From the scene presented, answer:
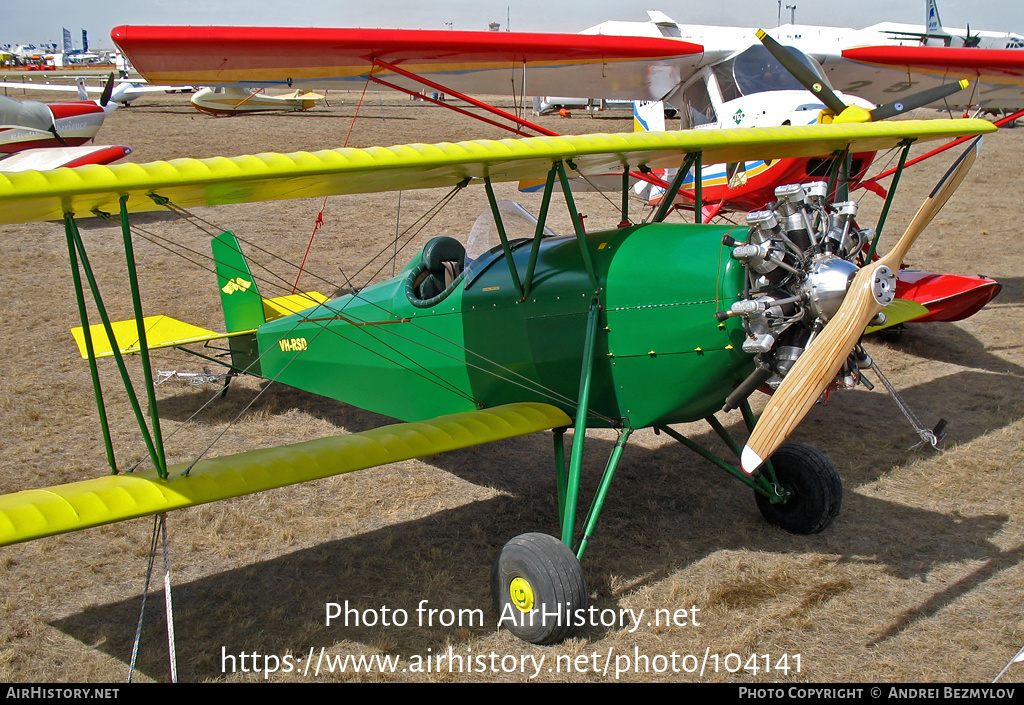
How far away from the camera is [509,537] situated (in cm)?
468

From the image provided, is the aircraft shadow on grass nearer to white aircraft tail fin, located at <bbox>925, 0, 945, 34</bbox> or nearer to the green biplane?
the green biplane

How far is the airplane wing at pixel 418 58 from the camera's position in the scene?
21.9 ft

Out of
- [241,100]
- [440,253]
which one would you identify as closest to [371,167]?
[440,253]

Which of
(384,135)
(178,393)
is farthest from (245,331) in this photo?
(384,135)

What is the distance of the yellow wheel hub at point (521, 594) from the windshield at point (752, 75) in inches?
271

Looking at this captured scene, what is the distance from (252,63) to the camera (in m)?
7.13

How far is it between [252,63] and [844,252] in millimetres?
5596

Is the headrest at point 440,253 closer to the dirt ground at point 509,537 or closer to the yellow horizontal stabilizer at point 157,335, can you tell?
the dirt ground at point 509,537

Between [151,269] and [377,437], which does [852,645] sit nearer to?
[377,437]

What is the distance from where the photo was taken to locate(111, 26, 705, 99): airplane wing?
21.9 ft

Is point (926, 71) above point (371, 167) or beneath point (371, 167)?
above

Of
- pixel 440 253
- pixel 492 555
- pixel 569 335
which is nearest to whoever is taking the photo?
pixel 569 335

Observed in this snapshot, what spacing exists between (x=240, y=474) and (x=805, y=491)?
9.85 ft

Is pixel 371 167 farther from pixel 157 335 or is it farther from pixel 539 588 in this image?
pixel 157 335
